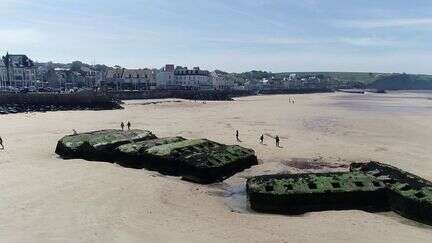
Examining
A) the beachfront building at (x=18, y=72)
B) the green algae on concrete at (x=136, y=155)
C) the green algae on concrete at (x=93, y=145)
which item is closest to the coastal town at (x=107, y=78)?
the beachfront building at (x=18, y=72)

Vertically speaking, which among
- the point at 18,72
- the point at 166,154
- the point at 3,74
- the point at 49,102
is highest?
the point at 18,72

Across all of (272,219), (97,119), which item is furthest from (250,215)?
(97,119)

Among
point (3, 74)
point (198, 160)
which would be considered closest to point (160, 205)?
point (198, 160)

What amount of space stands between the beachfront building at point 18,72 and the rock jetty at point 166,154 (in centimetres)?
11383

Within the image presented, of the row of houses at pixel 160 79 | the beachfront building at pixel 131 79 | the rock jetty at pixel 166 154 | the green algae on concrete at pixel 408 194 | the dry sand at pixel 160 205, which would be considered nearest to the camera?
the dry sand at pixel 160 205

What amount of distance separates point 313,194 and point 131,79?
479 ft

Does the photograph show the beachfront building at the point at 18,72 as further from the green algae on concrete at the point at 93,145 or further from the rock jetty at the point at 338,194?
the rock jetty at the point at 338,194

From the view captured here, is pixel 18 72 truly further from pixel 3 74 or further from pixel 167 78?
pixel 167 78

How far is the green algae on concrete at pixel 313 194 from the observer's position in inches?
887

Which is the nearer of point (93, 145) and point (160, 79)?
point (93, 145)

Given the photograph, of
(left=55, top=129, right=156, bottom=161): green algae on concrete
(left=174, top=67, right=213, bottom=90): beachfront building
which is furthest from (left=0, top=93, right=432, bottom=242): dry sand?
(left=174, top=67, right=213, bottom=90): beachfront building

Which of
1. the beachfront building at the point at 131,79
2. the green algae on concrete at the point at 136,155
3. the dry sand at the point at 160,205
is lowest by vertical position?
the dry sand at the point at 160,205

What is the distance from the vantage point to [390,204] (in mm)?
23141

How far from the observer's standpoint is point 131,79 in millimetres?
163625
